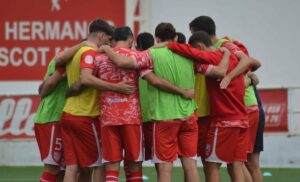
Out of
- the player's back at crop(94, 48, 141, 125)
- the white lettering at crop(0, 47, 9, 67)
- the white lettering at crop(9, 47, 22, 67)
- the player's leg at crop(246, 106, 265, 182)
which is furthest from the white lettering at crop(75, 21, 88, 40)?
the player's back at crop(94, 48, 141, 125)

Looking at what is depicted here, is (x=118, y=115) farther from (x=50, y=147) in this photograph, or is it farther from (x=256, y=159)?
(x=256, y=159)

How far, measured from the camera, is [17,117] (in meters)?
19.0

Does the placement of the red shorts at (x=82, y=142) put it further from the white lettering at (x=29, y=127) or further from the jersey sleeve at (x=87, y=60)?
the white lettering at (x=29, y=127)

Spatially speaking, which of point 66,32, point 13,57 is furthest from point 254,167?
point 13,57

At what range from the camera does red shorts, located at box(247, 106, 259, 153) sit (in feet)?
41.1

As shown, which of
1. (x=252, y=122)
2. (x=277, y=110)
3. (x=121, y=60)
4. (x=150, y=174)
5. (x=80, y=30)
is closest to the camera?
(x=121, y=60)

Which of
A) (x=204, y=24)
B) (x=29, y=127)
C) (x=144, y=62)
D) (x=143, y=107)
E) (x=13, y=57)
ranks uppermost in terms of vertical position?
(x=204, y=24)

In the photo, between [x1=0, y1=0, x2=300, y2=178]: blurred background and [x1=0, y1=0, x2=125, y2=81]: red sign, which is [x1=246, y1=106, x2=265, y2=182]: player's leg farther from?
[x1=0, y1=0, x2=125, y2=81]: red sign

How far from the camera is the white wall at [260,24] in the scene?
2406 cm

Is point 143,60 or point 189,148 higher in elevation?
point 143,60

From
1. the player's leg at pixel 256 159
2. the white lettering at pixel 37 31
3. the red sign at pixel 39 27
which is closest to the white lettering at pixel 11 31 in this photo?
the red sign at pixel 39 27

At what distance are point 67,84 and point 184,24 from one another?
12.2 m

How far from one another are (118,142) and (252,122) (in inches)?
75.9

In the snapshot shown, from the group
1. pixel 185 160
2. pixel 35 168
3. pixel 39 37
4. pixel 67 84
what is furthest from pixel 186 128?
pixel 39 37
